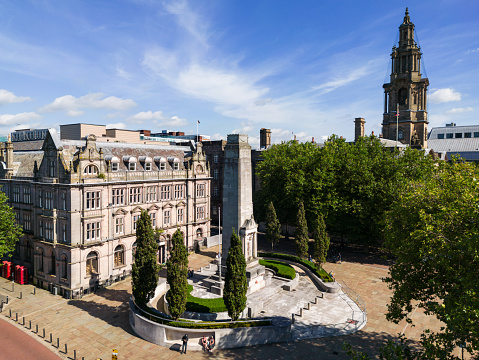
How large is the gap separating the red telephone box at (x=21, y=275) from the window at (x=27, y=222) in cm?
550

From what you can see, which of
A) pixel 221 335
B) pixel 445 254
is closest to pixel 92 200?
pixel 221 335

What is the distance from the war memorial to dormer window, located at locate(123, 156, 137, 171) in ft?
55.9

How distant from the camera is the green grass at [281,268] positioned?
144 feet

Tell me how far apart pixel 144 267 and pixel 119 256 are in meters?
17.1

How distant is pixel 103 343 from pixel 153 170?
28861mm

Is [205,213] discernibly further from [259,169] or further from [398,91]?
[398,91]

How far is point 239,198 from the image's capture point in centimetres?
4031

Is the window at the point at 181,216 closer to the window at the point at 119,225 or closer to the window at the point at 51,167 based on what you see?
the window at the point at 119,225

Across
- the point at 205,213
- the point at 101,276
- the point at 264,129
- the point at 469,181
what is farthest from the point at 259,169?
the point at 469,181

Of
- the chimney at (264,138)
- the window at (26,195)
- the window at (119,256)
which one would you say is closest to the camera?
the window at (119,256)

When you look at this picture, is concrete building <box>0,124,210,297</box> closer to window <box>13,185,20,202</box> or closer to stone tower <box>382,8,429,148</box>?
window <box>13,185,20,202</box>

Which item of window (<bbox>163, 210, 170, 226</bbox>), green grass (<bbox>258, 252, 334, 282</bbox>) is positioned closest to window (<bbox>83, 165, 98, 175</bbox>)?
window (<bbox>163, 210, 170, 226</bbox>)

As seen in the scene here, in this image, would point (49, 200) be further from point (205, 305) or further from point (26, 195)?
point (205, 305)

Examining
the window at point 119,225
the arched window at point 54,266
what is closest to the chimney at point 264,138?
the window at point 119,225
